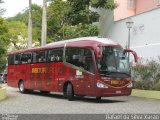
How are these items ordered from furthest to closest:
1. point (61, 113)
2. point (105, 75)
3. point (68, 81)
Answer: point (68, 81), point (105, 75), point (61, 113)

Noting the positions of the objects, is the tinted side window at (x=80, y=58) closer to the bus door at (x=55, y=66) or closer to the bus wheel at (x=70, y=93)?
the bus door at (x=55, y=66)

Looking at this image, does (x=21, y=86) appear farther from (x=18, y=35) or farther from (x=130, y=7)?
(x=18, y=35)

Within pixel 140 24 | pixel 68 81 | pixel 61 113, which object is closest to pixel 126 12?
pixel 140 24

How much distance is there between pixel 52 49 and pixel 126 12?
12.0m

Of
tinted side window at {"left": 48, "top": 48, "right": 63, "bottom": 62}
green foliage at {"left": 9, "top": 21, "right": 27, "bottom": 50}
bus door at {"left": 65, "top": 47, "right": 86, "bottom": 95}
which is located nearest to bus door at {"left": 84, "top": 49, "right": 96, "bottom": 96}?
bus door at {"left": 65, "top": 47, "right": 86, "bottom": 95}

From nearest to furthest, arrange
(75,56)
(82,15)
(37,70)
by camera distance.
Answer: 1. (75,56)
2. (37,70)
3. (82,15)

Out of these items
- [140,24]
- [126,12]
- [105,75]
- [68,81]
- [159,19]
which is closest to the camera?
[105,75]

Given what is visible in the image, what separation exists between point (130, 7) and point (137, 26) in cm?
683

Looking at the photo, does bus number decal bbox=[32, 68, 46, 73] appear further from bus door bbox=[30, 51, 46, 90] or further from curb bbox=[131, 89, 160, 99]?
curb bbox=[131, 89, 160, 99]

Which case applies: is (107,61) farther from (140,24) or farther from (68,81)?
(140,24)

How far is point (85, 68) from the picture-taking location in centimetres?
2331

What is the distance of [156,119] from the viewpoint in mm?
14820

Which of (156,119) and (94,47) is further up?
(94,47)

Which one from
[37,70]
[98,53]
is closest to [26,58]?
[37,70]
